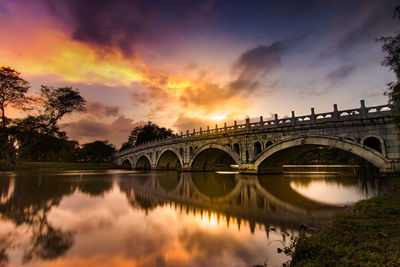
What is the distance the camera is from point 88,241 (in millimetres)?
6156

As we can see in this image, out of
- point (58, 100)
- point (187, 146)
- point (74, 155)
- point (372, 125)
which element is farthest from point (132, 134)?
point (372, 125)

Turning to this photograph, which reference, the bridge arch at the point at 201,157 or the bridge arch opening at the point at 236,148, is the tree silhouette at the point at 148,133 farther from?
the bridge arch opening at the point at 236,148

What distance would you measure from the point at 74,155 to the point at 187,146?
2567 inches

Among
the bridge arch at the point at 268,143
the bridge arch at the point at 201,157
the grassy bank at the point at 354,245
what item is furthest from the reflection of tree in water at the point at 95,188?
the bridge arch at the point at 201,157

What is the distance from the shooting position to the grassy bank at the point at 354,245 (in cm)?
405

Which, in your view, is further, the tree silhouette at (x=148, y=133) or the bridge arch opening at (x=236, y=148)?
the tree silhouette at (x=148, y=133)

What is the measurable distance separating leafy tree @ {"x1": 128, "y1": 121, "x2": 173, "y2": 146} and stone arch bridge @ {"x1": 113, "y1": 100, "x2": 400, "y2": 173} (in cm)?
4205

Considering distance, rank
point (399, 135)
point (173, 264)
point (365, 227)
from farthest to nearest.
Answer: point (399, 135) < point (365, 227) < point (173, 264)

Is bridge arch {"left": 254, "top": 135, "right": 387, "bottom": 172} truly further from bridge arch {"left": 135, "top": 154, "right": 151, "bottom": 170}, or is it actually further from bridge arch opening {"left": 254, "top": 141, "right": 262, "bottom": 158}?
bridge arch {"left": 135, "top": 154, "right": 151, "bottom": 170}

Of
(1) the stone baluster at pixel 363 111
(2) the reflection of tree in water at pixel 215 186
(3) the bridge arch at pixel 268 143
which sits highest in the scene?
(1) the stone baluster at pixel 363 111

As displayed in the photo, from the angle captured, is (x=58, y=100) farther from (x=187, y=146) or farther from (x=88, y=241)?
(x=88, y=241)

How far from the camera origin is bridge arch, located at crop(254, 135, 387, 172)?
19.1 metres

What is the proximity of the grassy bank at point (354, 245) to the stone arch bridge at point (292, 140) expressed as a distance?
15237 mm

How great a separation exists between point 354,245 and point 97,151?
92.5 metres
